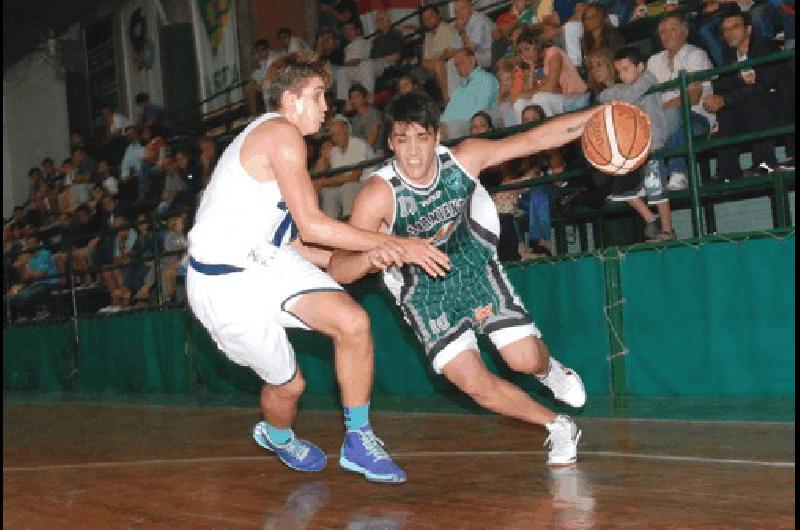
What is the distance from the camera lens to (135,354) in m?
13.5

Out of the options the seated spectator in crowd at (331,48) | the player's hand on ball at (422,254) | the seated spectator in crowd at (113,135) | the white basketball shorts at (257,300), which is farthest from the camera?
the seated spectator in crowd at (113,135)

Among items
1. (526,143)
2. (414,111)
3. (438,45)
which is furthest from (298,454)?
(438,45)

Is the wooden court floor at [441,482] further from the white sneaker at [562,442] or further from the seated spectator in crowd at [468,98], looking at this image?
the seated spectator in crowd at [468,98]

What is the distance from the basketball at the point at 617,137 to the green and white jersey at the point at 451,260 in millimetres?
615

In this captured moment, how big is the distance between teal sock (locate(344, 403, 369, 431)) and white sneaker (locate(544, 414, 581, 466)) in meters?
0.91

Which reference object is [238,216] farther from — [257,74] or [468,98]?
[257,74]

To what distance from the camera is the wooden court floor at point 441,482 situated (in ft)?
13.2

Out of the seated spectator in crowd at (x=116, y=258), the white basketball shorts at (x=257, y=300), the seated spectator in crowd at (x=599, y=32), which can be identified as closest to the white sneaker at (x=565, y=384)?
the white basketball shorts at (x=257, y=300)

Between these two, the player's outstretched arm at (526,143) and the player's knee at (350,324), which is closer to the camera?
the player's knee at (350,324)

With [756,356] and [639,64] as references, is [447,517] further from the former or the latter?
[639,64]

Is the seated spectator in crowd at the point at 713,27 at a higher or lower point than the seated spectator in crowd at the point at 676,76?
higher

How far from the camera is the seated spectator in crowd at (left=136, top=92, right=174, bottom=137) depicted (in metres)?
17.9

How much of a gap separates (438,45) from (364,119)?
3.75 feet

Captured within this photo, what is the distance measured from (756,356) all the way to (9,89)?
71.4 feet
